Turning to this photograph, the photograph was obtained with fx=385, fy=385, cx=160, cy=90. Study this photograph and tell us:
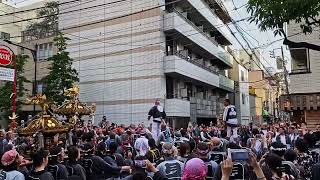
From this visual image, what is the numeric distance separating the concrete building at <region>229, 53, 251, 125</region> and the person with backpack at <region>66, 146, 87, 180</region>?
43229mm

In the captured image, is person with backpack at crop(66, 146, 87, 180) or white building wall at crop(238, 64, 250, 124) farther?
white building wall at crop(238, 64, 250, 124)

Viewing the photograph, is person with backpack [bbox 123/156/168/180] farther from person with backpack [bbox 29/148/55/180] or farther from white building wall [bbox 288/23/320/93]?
white building wall [bbox 288/23/320/93]

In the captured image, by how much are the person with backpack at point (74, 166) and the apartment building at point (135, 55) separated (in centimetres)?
1992

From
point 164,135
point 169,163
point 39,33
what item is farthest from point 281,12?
point 39,33

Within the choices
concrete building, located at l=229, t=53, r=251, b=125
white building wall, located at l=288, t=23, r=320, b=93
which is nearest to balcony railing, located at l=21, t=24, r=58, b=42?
white building wall, located at l=288, t=23, r=320, b=93

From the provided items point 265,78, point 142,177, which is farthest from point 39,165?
point 265,78

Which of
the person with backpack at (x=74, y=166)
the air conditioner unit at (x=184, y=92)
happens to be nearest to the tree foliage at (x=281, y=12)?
the person with backpack at (x=74, y=166)

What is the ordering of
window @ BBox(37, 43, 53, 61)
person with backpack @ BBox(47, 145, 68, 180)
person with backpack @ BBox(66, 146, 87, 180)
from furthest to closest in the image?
window @ BBox(37, 43, 53, 61), person with backpack @ BBox(66, 146, 87, 180), person with backpack @ BBox(47, 145, 68, 180)

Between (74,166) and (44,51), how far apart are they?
3110 centimetres

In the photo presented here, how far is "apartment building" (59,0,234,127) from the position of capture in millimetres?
28406

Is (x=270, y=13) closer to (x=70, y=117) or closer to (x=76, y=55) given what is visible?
(x=70, y=117)

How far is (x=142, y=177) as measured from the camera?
16.8 feet

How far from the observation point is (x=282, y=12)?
28.2 feet

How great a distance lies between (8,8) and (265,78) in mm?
52206
